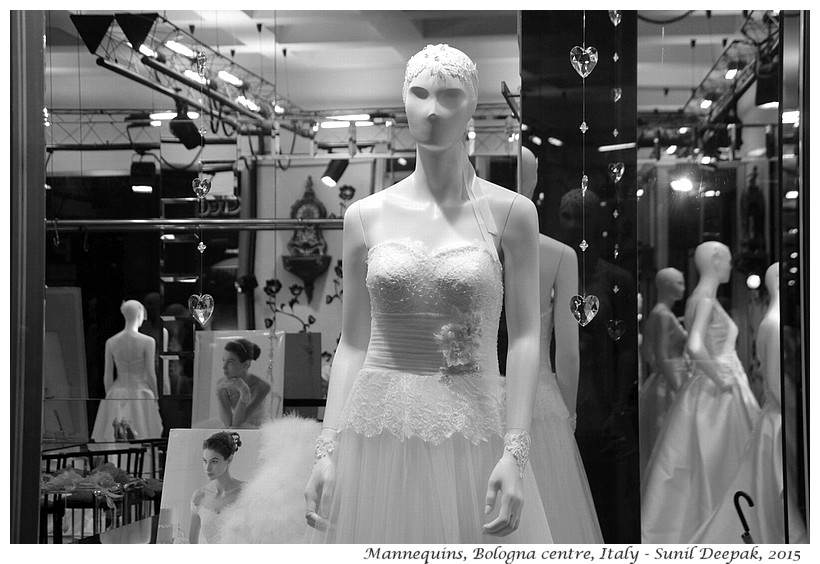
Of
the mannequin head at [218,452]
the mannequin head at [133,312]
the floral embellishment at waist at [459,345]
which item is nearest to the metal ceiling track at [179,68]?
the mannequin head at [133,312]

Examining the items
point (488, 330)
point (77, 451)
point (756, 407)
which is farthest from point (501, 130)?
point (77, 451)

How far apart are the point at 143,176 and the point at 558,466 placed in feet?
5.50

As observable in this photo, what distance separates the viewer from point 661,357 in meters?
2.91

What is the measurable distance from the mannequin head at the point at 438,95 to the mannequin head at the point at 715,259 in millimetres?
1029

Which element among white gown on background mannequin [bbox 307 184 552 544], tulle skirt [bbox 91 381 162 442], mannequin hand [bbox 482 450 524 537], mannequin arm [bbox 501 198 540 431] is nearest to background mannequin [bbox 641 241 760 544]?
white gown on background mannequin [bbox 307 184 552 544]

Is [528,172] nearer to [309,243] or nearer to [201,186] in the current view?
[309,243]

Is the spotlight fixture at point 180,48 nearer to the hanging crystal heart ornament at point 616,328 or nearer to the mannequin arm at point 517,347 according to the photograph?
the mannequin arm at point 517,347

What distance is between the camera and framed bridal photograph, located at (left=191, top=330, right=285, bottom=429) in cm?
303

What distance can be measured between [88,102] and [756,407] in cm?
238

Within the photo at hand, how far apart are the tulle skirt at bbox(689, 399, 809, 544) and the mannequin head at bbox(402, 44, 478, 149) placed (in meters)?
1.37

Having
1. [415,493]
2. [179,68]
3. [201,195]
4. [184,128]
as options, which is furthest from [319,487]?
[179,68]

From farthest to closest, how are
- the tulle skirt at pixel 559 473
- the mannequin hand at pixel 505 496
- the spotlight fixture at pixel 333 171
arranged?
the spotlight fixture at pixel 333 171 → the tulle skirt at pixel 559 473 → the mannequin hand at pixel 505 496

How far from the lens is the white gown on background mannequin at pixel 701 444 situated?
289 cm

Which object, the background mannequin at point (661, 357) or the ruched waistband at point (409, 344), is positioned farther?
the background mannequin at point (661, 357)
